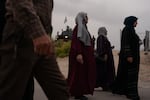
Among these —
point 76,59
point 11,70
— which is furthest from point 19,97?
point 76,59

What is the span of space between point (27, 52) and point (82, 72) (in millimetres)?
6914

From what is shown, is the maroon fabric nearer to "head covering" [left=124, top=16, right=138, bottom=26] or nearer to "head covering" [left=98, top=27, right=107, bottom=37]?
"head covering" [left=124, top=16, right=138, bottom=26]

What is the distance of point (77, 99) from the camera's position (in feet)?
36.9

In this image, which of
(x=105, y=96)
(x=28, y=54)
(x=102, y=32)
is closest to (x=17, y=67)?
(x=28, y=54)

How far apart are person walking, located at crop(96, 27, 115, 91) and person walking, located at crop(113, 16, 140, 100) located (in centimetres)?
144

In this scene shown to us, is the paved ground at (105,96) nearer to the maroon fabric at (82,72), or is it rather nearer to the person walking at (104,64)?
the maroon fabric at (82,72)

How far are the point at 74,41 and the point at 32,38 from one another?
701 cm

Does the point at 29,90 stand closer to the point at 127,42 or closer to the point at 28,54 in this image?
the point at 28,54

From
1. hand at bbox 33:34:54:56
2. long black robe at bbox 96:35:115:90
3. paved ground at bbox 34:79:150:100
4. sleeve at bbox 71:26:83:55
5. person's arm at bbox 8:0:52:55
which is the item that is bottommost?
paved ground at bbox 34:79:150:100

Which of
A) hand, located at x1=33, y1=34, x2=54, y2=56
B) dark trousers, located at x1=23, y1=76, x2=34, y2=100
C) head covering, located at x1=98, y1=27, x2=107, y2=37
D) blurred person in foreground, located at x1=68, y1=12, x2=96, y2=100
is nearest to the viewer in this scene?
hand, located at x1=33, y1=34, x2=54, y2=56

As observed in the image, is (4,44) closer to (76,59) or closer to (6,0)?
(6,0)

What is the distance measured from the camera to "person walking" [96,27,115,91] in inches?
528

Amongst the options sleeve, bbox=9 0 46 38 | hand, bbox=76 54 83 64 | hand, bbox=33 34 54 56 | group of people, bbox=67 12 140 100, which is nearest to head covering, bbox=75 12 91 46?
group of people, bbox=67 12 140 100

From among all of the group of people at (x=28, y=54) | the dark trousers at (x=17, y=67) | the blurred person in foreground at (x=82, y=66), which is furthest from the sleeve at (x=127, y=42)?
the dark trousers at (x=17, y=67)
